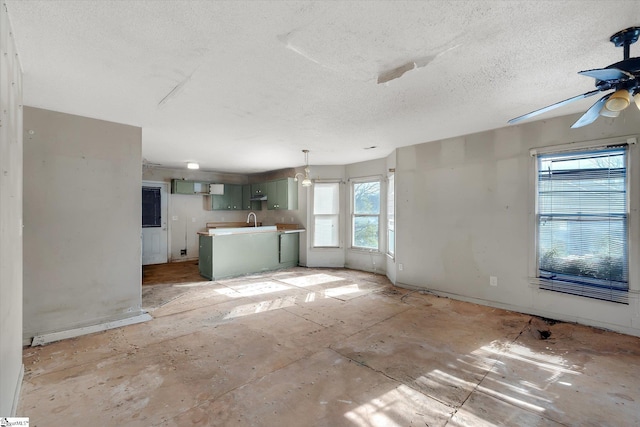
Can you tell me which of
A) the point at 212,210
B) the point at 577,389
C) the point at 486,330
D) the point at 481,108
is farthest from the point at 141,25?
the point at 212,210

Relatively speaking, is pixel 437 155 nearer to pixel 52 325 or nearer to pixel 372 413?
pixel 372 413

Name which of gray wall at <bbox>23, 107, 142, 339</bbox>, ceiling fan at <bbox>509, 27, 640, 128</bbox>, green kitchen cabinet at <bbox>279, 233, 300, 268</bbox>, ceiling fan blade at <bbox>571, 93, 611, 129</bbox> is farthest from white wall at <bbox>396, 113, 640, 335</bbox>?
gray wall at <bbox>23, 107, 142, 339</bbox>

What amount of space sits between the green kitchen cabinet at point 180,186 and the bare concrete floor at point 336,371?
413 cm

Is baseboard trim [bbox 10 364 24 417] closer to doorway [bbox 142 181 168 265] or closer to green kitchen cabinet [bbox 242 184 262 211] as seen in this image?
doorway [bbox 142 181 168 265]

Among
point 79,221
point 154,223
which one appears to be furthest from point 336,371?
point 154,223

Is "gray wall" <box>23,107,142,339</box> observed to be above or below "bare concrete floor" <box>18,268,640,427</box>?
above

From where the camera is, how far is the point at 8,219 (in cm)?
167

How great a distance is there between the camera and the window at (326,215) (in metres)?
6.56

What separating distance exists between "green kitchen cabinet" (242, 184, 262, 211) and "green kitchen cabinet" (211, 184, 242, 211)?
0.11m

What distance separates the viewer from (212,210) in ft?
25.5

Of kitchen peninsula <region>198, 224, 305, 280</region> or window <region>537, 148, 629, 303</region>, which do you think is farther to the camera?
kitchen peninsula <region>198, 224, 305, 280</region>

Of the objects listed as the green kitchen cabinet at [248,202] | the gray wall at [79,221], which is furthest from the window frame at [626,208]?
the green kitchen cabinet at [248,202]

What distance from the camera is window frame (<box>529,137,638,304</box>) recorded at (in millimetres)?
2904

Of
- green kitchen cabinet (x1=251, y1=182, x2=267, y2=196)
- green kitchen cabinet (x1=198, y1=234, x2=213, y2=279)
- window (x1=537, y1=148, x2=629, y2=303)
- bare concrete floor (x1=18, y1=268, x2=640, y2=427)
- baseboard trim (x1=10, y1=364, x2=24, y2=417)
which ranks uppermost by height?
green kitchen cabinet (x1=251, y1=182, x2=267, y2=196)
